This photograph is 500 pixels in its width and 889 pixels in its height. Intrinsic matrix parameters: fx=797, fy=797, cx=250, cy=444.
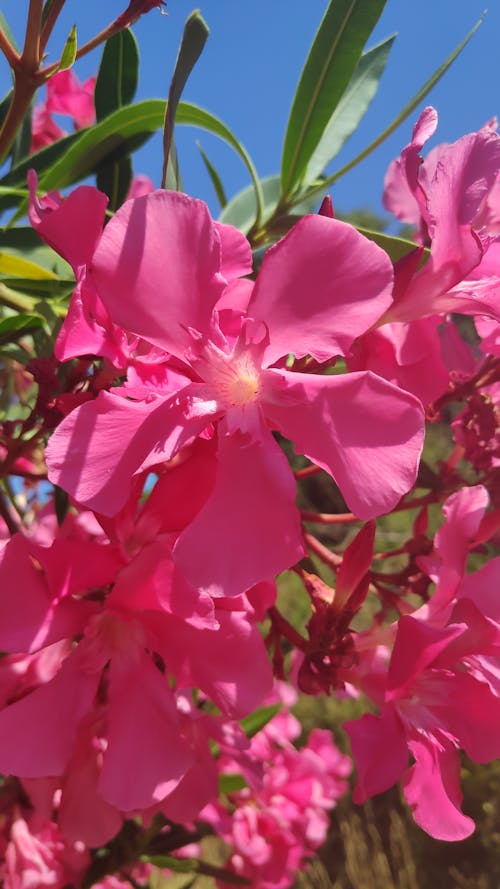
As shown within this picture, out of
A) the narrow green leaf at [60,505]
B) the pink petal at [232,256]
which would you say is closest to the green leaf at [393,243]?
the pink petal at [232,256]

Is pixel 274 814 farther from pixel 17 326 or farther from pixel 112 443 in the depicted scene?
pixel 112 443

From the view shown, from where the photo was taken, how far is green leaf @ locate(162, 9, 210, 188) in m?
0.59

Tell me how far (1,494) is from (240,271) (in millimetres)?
504

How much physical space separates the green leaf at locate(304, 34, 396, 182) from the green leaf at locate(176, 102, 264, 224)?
0.07 metres

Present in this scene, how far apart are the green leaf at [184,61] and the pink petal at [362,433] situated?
0.67 feet

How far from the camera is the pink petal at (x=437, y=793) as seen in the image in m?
0.62

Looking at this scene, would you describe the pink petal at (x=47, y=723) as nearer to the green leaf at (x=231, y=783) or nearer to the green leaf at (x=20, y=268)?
the green leaf at (x=20, y=268)

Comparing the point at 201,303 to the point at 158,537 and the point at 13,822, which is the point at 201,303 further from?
the point at 13,822

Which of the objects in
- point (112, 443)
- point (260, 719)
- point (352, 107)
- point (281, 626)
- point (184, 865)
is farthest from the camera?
point (260, 719)

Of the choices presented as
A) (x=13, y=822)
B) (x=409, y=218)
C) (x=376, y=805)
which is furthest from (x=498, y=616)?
(x=376, y=805)

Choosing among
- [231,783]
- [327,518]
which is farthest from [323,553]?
[231,783]

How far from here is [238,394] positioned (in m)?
0.55

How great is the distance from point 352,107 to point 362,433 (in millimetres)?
658

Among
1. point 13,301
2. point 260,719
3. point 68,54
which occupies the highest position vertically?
point 68,54
